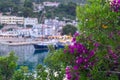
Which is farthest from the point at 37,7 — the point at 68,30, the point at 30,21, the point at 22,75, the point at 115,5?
the point at 115,5

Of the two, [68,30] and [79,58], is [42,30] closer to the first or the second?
[68,30]

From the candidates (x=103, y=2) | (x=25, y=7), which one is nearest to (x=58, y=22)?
(x=25, y=7)

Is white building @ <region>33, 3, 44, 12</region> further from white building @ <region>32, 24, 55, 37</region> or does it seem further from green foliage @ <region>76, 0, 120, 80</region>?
green foliage @ <region>76, 0, 120, 80</region>

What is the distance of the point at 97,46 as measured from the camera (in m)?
3.72

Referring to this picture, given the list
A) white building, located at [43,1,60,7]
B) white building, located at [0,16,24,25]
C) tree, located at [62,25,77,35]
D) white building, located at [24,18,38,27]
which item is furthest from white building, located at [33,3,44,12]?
tree, located at [62,25,77,35]

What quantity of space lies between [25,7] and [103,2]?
3703 centimetres

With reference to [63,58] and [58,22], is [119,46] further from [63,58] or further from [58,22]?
[58,22]

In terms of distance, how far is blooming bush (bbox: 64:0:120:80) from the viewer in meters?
3.67

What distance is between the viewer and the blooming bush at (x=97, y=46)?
3.67 metres

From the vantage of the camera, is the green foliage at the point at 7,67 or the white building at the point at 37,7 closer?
the green foliage at the point at 7,67

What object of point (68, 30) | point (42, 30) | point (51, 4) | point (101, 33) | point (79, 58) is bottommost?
point (42, 30)

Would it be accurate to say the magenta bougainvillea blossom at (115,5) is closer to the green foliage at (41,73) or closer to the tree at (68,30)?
A: the green foliage at (41,73)

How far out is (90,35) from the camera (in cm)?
379

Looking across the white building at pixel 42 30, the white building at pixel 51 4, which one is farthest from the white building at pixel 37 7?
the white building at pixel 42 30
